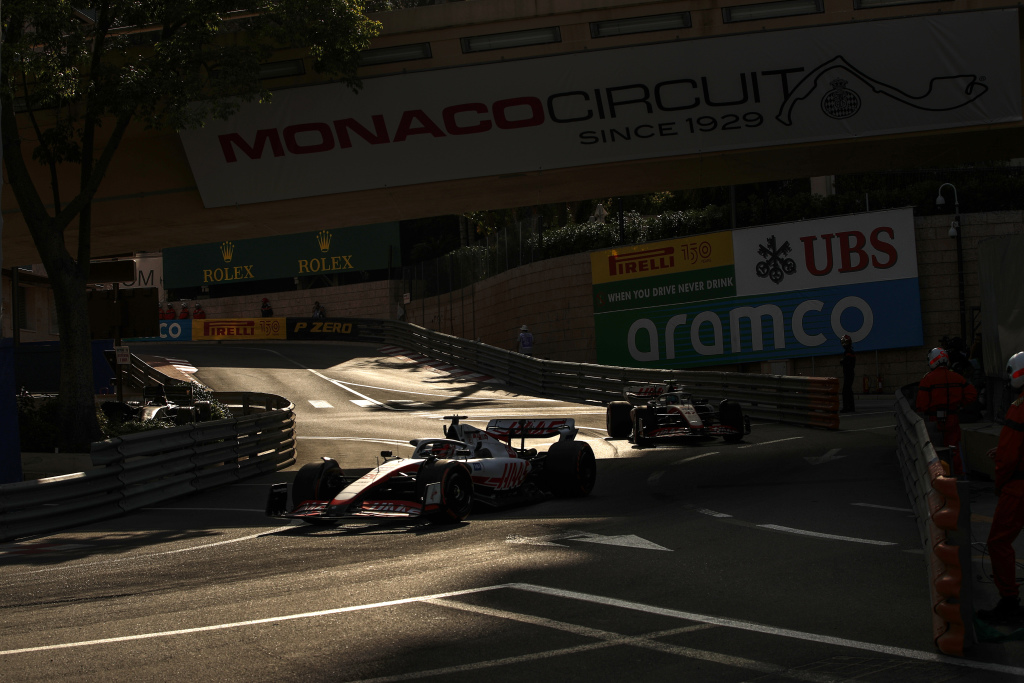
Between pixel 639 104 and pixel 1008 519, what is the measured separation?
11.6 meters

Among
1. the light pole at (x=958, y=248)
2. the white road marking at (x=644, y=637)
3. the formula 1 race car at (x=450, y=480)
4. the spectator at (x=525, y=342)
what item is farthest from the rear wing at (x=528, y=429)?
the spectator at (x=525, y=342)

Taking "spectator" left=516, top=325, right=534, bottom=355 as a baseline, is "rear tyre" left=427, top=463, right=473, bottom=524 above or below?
below

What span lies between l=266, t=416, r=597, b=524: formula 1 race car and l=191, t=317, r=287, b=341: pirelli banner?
144 ft

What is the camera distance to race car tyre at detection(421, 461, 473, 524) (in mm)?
11156

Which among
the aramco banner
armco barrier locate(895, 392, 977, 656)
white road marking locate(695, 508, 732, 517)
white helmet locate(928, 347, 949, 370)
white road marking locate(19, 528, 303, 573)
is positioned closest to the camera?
armco barrier locate(895, 392, 977, 656)

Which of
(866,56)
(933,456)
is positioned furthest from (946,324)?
(933,456)

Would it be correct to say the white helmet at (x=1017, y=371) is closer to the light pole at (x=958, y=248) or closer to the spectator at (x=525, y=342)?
the light pole at (x=958, y=248)

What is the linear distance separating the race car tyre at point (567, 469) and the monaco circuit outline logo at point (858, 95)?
7287 mm

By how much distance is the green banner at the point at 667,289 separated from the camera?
1212 inches

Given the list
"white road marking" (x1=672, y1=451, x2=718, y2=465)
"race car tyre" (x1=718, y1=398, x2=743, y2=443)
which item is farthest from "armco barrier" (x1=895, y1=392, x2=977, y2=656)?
"race car tyre" (x1=718, y1=398, x2=743, y2=443)

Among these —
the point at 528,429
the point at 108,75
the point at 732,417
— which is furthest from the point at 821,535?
the point at 108,75

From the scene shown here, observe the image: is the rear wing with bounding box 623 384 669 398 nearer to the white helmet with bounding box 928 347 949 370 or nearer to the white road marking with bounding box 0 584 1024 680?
the white helmet with bounding box 928 347 949 370

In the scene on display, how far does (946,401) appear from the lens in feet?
42.0

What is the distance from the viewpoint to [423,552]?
9.55 metres
